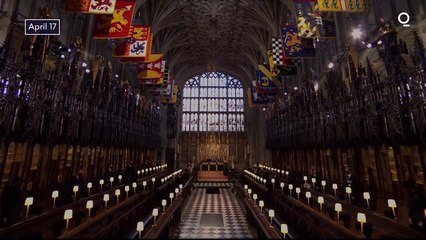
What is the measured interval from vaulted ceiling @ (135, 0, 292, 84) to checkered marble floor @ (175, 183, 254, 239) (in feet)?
49.7

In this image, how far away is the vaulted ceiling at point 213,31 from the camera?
20.8 metres

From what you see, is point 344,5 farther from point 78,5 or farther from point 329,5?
point 78,5

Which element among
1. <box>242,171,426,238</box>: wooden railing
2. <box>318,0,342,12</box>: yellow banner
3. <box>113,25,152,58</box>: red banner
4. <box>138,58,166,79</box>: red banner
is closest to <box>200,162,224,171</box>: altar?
<box>138,58,166,79</box>: red banner

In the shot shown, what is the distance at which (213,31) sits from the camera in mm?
26312

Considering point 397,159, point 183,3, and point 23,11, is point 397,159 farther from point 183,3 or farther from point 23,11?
point 183,3

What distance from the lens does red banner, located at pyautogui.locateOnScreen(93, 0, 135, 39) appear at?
A: 8.72 m

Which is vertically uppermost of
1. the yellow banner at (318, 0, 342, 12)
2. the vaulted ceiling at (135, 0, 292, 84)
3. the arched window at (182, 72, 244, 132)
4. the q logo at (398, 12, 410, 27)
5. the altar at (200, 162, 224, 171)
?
the vaulted ceiling at (135, 0, 292, 84)

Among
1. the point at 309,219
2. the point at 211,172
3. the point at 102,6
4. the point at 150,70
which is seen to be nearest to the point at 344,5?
the point at 309,219

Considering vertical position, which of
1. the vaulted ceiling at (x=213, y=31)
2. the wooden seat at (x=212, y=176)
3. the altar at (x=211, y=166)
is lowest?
the wooden seat at (x=212, y=176)

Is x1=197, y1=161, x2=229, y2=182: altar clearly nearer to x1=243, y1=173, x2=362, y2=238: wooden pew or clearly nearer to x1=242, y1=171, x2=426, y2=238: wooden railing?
x1=243, y1=173, x2=362, y2=238: wooden pew

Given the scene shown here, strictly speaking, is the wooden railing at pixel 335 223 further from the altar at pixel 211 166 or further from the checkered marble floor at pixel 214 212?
the altar at pixel 211 166

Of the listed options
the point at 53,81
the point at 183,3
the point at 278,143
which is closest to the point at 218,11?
the point at 183,3

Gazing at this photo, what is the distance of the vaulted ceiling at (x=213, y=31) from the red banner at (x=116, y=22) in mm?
11141

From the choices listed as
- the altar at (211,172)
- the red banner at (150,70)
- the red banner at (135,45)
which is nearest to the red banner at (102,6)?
the red banner at (135,45)
